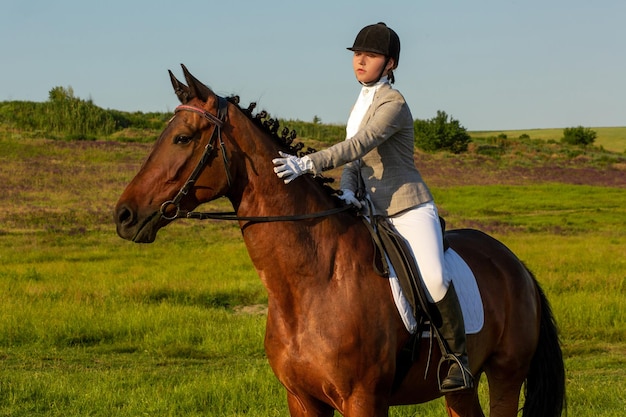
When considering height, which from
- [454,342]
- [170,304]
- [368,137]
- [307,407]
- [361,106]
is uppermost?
[361,106]

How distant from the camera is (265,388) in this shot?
25.7ft

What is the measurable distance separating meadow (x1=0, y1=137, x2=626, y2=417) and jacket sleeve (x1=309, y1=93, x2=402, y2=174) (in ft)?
11.6

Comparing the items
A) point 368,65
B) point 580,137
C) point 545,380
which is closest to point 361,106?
point 368,65

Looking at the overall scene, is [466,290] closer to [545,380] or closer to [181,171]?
[545,380]

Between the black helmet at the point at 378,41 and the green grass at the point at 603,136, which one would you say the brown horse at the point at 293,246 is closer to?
the black helmet at the point at 378,41

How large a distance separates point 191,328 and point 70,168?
2724cm

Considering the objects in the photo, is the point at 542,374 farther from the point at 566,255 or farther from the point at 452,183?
the point at 452,183

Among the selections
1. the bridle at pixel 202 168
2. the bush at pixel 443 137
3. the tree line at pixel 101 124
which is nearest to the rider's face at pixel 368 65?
the bridle at pixel 202 168

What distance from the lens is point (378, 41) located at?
449cm

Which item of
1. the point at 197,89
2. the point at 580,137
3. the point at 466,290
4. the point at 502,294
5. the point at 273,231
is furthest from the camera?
the point at 580,137

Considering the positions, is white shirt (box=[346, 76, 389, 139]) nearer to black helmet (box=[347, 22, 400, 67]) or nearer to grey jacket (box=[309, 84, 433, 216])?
grey jacket (box=[309, 84, 433, 216])

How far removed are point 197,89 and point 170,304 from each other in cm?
1040

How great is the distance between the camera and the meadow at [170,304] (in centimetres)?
763

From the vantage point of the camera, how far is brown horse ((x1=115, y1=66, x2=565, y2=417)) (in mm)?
3945
